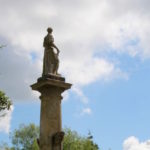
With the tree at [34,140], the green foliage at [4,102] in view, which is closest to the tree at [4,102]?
the green foliage at [4,102]

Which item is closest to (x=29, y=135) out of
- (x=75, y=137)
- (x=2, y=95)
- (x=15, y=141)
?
(x=15, y=141)

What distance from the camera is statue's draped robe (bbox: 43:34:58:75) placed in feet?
54.0

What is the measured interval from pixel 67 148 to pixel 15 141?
7622 millimetres

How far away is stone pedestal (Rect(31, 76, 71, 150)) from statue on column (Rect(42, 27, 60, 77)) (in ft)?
1.52

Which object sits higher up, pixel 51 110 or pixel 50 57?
pixel 50 57

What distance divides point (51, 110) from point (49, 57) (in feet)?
7.64

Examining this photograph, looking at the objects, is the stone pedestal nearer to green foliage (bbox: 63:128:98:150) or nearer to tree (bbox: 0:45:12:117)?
tree (bbox: 0:45:12:117)

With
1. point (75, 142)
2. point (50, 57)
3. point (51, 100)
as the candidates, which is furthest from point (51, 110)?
point (75, 142)

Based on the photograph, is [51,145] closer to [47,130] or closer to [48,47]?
[47,130]

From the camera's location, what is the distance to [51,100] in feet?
51.9

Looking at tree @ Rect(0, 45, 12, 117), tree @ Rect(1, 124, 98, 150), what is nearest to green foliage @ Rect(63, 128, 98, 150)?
tree @ Rect(1, 124, 98, 150)

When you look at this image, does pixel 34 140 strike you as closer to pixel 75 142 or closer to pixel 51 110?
pixel 75 142

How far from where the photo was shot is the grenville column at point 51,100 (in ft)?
49.9

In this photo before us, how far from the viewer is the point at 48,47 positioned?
55.7ft
